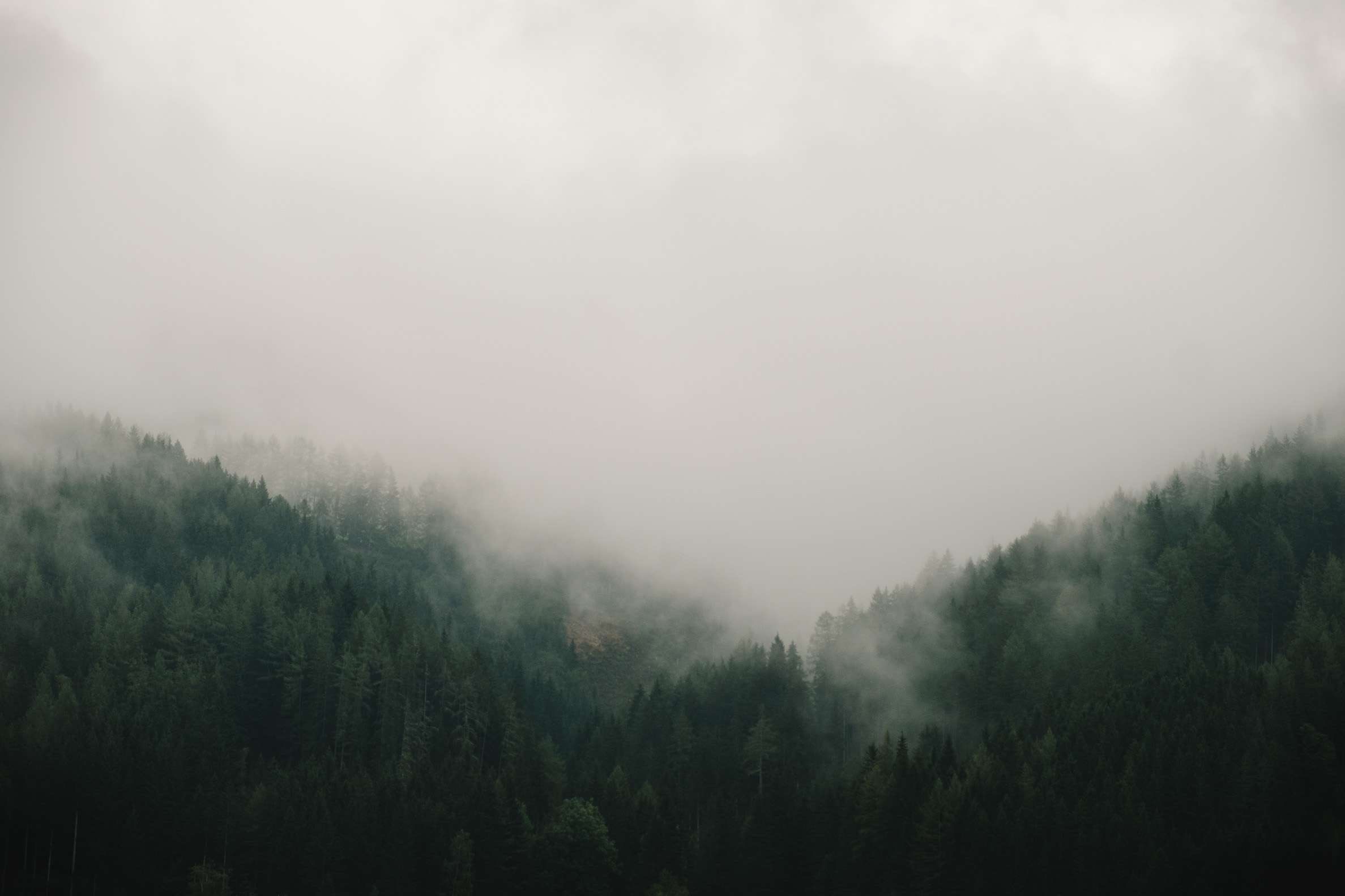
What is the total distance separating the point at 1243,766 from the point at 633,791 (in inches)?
2323

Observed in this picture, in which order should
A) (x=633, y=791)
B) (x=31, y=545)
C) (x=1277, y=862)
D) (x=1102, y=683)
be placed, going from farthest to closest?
(x=31, y=545)
(x=1102, y=683)
(x=633, y=791)
(x=1277, y=862)

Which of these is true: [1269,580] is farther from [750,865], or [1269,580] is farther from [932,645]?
[750,865]

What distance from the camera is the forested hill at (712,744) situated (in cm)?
12675

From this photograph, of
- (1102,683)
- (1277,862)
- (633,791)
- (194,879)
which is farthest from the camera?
(1102,683)

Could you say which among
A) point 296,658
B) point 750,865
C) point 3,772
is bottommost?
point 750,865

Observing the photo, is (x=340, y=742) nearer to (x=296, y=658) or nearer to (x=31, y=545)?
(x=296, y=658)

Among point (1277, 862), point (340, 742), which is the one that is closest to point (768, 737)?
point (340, 742)

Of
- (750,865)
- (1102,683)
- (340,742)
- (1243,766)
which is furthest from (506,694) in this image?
(1243,766)

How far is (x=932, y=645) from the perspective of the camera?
648 ft

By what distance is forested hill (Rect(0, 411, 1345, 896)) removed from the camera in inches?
4990

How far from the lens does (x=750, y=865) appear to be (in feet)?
435

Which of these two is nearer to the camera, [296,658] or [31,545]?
[296,658]

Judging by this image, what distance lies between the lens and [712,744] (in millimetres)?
169375

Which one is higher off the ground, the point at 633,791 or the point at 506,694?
the point at 506,694
